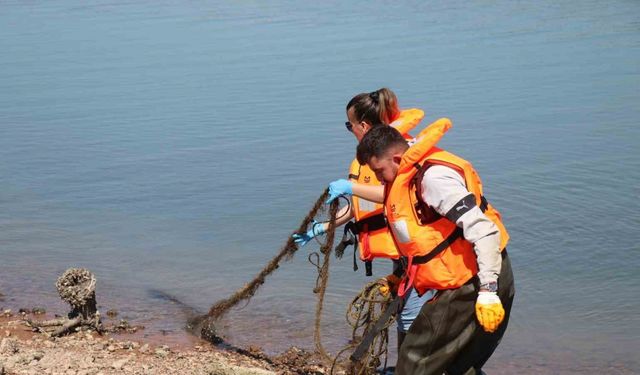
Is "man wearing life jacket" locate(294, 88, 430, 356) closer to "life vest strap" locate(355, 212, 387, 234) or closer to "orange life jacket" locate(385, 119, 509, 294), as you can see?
"life vest strap" locate(355, 212, 387, 234)

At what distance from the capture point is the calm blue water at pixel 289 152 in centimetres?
851

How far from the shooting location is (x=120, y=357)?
269 inches

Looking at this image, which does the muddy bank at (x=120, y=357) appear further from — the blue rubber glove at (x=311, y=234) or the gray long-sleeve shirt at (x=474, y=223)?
the gray long-sleeve shirt at (x=474, y=223)

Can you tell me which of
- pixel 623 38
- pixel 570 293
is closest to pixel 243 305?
pixel 570 293

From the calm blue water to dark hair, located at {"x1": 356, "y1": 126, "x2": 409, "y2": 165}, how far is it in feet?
9.76

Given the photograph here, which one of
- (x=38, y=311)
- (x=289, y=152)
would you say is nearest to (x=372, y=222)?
(x=38, y=311)

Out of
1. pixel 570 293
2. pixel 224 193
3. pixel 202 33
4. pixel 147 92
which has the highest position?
pixel 202 33

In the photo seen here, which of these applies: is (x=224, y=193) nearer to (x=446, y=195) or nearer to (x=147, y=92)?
(x=147, y=92)

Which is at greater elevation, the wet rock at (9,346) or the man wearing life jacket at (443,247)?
the man wearing life jacket at (443,247)

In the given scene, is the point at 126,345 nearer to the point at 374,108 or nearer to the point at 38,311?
the point at 38,311

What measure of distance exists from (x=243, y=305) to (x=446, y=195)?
416cm

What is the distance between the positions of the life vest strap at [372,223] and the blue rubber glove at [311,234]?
421 millimetres

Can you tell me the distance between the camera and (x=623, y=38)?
18.3 metres

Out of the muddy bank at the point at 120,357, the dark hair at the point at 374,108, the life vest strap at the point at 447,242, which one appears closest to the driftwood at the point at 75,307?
the muddy bank at the point at 120,357
